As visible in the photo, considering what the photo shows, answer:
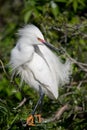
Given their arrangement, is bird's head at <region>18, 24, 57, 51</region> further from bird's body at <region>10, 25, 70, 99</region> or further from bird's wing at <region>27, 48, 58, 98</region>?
bird's wing at <region>27, 48, 58, 98</region>

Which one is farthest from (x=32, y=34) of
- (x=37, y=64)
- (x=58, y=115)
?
(x=58, y=115)

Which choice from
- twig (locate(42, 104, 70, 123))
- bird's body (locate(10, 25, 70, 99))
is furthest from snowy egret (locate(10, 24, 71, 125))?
twig (locate(42, 104, 70, 123))

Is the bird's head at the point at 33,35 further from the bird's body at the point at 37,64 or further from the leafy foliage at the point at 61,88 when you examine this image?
the leafy foliage at the point at 61,88

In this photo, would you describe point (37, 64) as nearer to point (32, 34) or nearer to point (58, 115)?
point (32, 34)

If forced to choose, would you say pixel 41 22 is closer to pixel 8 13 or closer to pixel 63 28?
pixel 63 28

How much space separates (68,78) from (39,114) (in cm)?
48

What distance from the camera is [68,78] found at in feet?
17.7

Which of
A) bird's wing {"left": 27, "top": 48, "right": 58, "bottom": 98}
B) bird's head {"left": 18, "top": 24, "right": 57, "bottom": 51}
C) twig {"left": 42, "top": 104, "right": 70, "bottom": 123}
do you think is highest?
bird's head {"left": 18, "top": 24, "right": 57, "bottom": 51}

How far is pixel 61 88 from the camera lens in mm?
5457

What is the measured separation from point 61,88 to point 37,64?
449 millimetres

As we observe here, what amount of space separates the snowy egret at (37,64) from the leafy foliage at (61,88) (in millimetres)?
123

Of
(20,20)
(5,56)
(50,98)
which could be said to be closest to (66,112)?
(50,98)

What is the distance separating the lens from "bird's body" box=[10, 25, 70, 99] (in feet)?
16.3

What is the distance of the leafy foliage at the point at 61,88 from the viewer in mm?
4867
